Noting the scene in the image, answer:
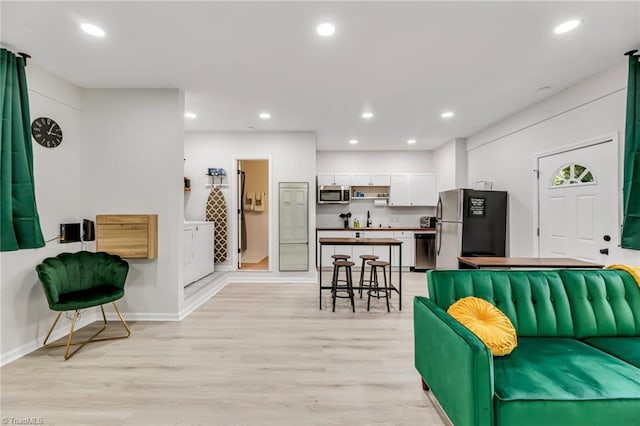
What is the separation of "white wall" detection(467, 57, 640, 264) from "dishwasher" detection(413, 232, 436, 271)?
1515 mm

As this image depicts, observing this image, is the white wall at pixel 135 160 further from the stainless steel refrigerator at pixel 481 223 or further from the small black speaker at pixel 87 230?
the stainless steel refrigerator at pixel 481 223

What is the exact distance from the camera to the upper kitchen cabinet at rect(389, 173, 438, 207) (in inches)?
271

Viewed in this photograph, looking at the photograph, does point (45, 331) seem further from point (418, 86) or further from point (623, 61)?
point (623, 61)

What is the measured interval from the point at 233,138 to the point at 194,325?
3.36 metres

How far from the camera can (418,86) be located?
3.46 meters

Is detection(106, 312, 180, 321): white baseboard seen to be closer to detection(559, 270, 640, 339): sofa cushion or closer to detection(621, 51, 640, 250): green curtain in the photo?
detection(559, 270, 640, 339): sofa cushion

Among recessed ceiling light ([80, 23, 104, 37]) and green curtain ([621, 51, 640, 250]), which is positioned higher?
recessed ceiling light ([80, 23, 104, 37])

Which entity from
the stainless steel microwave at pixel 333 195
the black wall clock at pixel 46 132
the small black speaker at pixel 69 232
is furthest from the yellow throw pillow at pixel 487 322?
the stainless steel microwave at pixel 333 195

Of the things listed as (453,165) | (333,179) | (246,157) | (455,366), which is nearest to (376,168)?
(333,179)

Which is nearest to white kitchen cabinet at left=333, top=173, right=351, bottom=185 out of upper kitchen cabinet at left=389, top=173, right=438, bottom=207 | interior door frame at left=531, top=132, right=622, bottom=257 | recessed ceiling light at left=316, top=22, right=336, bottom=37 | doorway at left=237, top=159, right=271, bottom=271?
upper kitchen cabinet at left=389, top=173, right=438, bottom=207

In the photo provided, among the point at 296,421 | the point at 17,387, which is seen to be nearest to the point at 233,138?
the point at 17,387

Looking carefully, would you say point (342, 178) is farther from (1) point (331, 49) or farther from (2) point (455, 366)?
(2) point (455, 366)

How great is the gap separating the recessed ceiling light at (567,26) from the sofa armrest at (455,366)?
7.80ft

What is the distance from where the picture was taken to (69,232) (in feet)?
10.5
